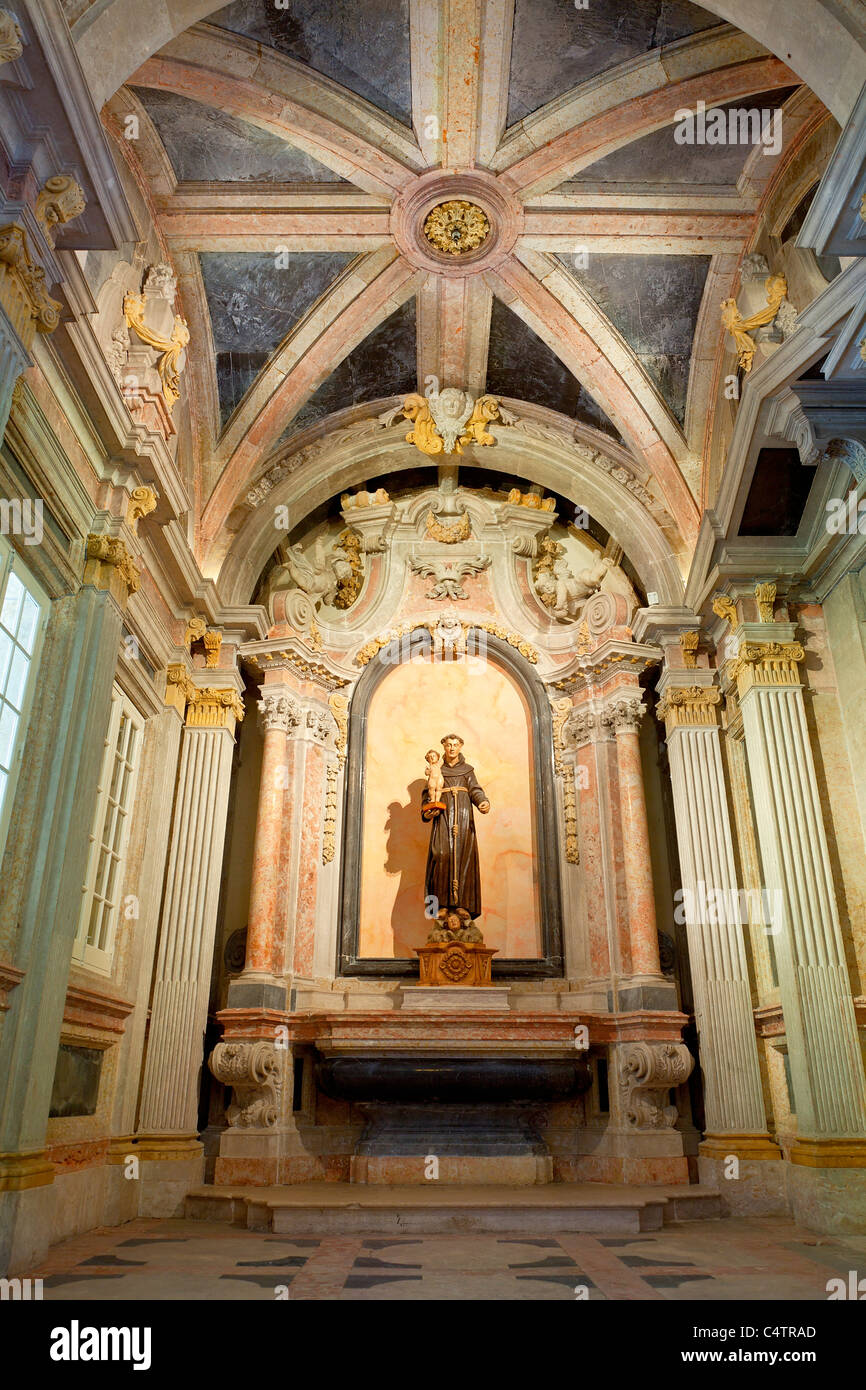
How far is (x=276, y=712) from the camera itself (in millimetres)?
9500

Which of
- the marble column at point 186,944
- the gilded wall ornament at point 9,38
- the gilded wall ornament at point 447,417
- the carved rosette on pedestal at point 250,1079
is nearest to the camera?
the gilded wall ornament at point 9,38

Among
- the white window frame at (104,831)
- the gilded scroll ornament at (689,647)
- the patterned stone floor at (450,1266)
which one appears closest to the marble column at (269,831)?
the white window frame at (104,831)

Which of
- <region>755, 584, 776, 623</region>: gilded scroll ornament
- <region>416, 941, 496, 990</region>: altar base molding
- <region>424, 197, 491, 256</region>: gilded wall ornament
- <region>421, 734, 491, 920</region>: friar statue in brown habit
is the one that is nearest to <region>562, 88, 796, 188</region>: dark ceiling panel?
<region>424, 197, 491, 256</region>: gilded wall ornament

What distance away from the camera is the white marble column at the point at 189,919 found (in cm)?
782

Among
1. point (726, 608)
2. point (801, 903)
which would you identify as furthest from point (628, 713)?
point (801, 903)

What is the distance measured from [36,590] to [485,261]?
5162 millimetres

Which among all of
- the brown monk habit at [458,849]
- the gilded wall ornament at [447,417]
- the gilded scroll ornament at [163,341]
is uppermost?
the gilded wall ornament at [447,417]

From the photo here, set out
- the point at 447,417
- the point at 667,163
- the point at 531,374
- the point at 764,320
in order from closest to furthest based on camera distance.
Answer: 1. the point at 764,320
2. the point at 667,163
3. the point at 531,374
4. the point at 447,417

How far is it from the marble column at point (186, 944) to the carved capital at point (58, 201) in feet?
15.0

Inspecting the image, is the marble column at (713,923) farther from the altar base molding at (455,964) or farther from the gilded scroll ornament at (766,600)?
the altar base molding at (455,964)

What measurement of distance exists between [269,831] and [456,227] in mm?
5712

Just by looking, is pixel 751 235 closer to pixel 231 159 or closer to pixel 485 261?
pixel 485 261

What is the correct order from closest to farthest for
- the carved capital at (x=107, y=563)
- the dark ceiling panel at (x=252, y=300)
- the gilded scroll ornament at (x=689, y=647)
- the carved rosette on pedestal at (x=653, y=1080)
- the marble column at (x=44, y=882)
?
1. the marble column at (x=44, y=882)
2. the carved capital at (x=107, y=563)
3. the carved rosette on pedestal at (x=653, y=1080)
4. the dark ceiling panel at (x=252, y=300)
5. the gilded scroll ornament at (x=689, y=647)

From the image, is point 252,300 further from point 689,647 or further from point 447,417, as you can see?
point 689,647
